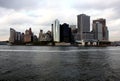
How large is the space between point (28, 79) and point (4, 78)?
3.36 m

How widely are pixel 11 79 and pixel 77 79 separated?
29.2 ft

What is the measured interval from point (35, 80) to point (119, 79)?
11.3 metres

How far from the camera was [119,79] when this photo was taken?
2514cm

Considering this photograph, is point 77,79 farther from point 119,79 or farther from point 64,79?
point 119,79

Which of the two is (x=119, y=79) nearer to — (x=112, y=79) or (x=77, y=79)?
(x=112, y=79)

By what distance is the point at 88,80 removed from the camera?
24922 mm

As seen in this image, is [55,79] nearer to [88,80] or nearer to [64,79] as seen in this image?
[64,79]

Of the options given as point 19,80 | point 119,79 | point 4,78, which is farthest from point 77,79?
point 4,78

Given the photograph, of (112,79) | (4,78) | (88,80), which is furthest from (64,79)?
(4,78)

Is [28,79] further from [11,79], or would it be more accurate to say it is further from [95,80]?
[95,80]

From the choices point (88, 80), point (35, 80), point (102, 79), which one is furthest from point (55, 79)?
point (102, 79)

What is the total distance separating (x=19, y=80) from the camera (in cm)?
2433

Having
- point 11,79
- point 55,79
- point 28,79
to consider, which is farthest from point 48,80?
point 11,79

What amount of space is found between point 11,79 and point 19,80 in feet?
4.05
